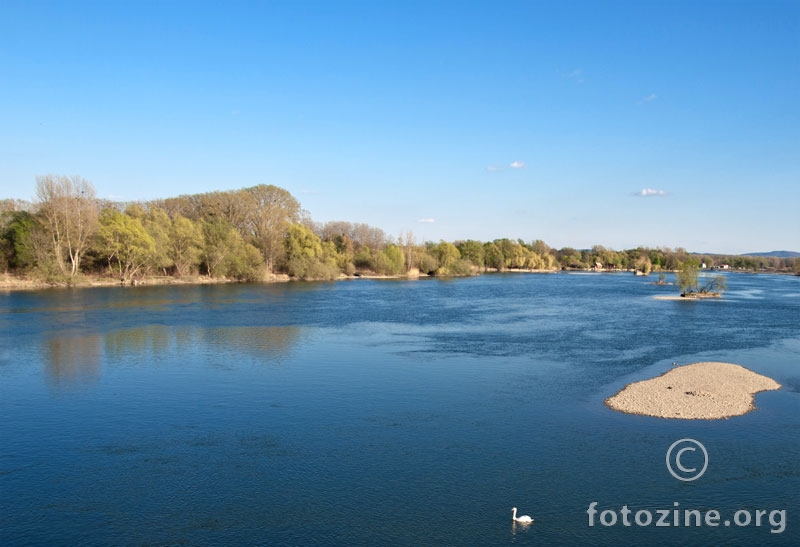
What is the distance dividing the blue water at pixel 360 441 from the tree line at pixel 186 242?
3545 centimetres

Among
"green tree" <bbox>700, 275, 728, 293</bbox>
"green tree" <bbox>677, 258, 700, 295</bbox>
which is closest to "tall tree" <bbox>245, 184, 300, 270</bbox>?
"green tree" <bbox>677, 258, 700, 295</bbox>

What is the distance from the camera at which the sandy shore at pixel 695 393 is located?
1805cm

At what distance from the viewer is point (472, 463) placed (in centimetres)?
1382

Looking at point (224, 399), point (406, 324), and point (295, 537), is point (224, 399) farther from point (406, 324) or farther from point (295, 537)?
point (406, 324)

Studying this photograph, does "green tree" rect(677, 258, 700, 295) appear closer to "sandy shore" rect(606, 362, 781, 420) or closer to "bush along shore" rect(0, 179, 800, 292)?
"bush along shore" rect(0, 179, 800, 292)

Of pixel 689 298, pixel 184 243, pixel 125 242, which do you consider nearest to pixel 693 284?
pixel 689 298

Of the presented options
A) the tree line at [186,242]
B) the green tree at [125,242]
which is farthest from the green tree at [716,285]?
the green tree at [125,242]

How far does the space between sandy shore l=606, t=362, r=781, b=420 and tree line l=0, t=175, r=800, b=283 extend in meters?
62.1

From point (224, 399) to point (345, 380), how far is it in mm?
5063

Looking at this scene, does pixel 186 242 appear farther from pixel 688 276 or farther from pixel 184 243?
pixel 688 276

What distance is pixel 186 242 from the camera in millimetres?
74688

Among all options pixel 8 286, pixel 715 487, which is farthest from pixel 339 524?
pixel 8 286

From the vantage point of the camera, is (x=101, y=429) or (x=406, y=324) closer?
(x=101, y=429)

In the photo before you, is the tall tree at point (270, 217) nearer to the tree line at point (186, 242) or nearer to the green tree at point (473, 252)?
the tree line at point (186, 242)
